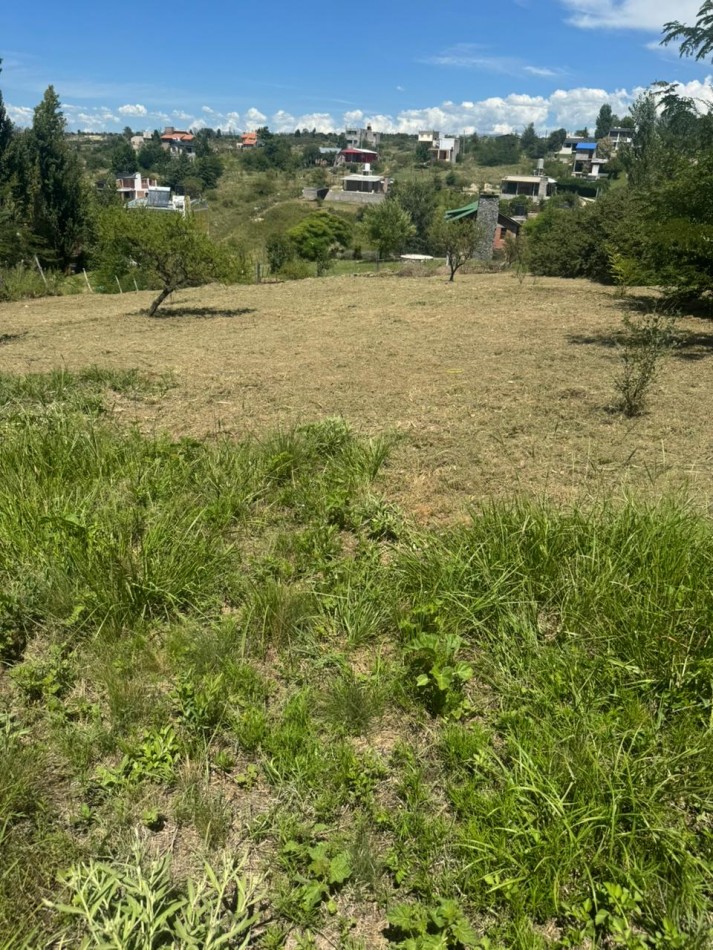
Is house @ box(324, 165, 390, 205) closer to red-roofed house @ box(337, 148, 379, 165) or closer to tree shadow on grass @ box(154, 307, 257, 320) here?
red-roofed house @ box(337, 148, 379, 165)

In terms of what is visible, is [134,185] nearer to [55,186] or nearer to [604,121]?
[55,186]

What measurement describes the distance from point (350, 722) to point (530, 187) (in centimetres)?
10864

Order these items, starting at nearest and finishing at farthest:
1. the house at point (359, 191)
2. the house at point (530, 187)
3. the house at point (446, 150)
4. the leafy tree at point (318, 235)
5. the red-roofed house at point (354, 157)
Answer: the leafy tree at point (318, 235) → the house at point (359, 191) → the house at point (530, 187) → the red-roofed house at point (354, 157) → the house at point (446, 150)

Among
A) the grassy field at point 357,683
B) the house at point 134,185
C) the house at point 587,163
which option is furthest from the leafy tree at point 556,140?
the grassy field at point 357,683

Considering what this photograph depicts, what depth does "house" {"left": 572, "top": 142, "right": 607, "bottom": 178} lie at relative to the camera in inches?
4215

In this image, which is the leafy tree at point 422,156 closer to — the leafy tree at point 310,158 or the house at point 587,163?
the leafy tree at point 310,158

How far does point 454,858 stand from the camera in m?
1.79

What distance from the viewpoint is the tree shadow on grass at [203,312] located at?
11425 millimetres

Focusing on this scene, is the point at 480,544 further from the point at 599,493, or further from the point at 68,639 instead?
the point at 68,639

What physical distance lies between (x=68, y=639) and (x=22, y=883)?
1075 millimetres

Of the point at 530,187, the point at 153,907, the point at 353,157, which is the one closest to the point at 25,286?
the point at 153,907

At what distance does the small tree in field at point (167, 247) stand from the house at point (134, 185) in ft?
295

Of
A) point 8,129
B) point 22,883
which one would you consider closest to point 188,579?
point 22,883

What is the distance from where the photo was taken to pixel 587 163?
379 feet
